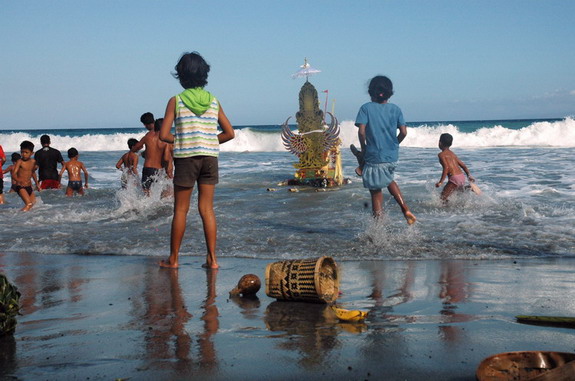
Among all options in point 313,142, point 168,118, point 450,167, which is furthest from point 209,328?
point 313,142

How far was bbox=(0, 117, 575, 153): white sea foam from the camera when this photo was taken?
40397 mm

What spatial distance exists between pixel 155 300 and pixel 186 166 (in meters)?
1.42

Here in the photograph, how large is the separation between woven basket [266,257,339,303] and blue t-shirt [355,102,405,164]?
3.17 metres

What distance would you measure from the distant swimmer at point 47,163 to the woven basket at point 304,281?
1085 cm

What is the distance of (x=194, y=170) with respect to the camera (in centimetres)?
583

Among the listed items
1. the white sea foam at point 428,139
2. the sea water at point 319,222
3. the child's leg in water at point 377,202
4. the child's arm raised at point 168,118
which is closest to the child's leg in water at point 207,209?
the child's arm raised at point 168,118

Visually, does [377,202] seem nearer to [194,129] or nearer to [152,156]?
[194,129]

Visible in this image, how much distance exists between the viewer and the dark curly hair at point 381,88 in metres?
7.64

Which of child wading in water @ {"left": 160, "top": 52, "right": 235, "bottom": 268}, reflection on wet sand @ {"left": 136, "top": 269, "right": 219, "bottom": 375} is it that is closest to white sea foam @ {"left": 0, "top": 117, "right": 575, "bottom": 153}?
child wading in water @ {"left": 160, "top": 52, "right": 235, "bottom": 268}

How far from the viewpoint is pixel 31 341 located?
12.3 feet

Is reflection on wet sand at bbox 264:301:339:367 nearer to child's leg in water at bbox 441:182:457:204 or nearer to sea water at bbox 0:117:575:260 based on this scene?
sea water at bbox 0:117:575:260

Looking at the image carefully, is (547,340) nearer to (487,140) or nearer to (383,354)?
(383,354)

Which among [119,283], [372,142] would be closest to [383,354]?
[119,283]

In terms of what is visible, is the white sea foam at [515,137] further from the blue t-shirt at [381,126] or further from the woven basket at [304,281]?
the woven basket at [304,281]
